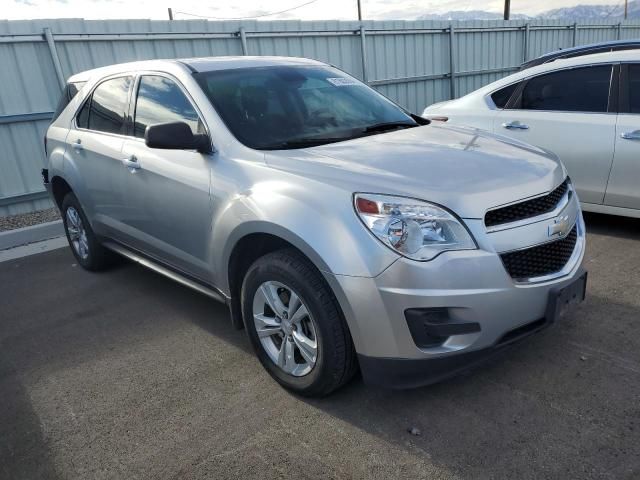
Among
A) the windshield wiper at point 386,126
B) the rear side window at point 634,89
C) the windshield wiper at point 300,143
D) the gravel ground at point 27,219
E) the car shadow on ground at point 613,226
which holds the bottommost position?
the car shadow on ground at point 613,226

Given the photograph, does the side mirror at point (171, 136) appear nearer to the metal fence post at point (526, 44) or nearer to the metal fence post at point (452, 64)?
the metal fence post at point (452, 64)

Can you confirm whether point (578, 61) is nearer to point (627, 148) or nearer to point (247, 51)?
point (627, 148)

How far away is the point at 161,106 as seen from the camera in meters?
3.58

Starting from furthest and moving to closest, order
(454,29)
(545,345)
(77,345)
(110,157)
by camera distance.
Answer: (454,29)
(110,157)
(77,345)
(545,345)

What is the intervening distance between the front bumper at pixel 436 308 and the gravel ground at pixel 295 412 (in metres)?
0.33

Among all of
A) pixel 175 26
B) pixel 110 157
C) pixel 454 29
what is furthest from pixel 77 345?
pixel 454 29

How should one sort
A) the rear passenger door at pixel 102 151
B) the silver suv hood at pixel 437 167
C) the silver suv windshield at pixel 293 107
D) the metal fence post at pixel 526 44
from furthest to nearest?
the metal fence post at pixel 526 44, the rear passenger door at pixel 102 151, the silver suv windshield at pixel 293 107, the silver suv hood at pixel 437 167

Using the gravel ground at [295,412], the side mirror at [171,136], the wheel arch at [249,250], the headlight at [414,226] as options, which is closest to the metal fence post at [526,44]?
the gravel ground at [295,412]

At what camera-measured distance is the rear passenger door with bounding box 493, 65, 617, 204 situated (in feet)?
15.2

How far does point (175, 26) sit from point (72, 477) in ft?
24.6

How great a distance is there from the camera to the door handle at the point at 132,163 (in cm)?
365

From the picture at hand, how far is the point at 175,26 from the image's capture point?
8391mm

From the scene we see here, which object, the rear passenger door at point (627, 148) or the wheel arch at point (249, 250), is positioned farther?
the rear passenger door at point (627, 148)

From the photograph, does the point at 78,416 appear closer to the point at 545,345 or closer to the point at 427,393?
the point at 427,393
